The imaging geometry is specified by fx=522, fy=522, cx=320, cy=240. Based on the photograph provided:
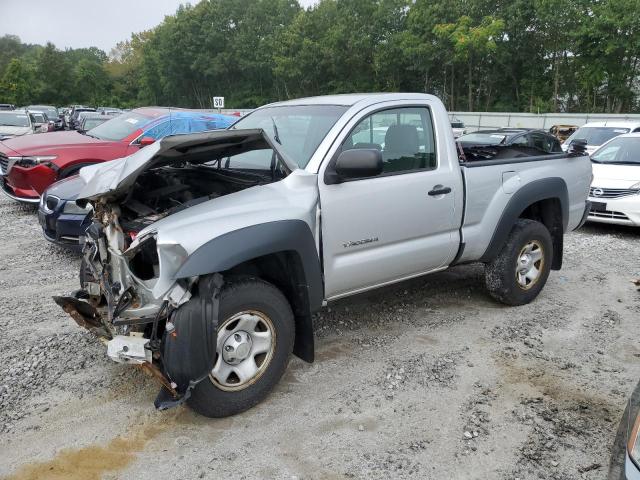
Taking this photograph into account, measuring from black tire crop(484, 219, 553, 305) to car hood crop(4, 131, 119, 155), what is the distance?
6123mm

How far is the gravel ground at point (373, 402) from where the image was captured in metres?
2.79

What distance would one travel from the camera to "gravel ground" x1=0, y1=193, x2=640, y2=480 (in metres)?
2.79

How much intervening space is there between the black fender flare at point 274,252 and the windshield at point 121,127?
6130 millimetres

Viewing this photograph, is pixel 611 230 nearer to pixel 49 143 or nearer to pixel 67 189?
pixel 67 189

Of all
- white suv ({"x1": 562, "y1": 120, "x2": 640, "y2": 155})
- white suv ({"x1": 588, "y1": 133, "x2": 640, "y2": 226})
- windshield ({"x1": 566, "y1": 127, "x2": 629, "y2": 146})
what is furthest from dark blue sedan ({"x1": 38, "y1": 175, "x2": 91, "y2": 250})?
windshield ({"x1": 566, "y1": 127, "x2": 629, "y2": 146})

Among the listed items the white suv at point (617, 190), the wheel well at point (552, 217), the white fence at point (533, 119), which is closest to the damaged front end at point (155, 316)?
the wheel well at point (552, 217)

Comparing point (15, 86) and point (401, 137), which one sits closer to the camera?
point (401, 137)

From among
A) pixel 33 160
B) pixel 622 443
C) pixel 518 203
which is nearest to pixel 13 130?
pixel 33 160

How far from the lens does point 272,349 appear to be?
3197 millimetres

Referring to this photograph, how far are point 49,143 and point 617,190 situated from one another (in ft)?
28.8

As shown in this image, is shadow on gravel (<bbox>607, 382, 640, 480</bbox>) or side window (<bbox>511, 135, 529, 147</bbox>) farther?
side window (<bbox>511, 135, 529, 147</bbox>)

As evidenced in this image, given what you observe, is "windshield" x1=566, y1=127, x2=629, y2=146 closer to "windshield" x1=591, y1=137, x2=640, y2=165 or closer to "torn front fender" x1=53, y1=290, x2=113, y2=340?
"windshield" x1=591, y1=137, x2=640, y2=165

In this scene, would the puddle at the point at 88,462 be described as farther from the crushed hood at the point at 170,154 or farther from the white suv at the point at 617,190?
the white suv at the point at 617,190

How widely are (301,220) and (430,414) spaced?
1.44 metres
